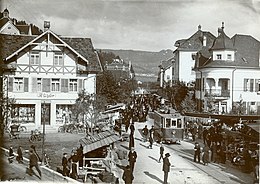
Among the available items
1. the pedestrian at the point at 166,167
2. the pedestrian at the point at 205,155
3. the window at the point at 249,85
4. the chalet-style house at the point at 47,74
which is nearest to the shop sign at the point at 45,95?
the chalet-style house at the point at 47,74

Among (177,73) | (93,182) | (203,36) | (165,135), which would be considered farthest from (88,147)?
(203,36)

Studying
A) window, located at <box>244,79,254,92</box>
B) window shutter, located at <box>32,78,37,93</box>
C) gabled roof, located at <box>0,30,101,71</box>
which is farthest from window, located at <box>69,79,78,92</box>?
window, located at <box>244,79,254,92</box>

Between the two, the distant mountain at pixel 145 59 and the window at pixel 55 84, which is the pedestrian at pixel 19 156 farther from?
the distant mountain at pixel 145 59

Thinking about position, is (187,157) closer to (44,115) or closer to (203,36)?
(203,36)

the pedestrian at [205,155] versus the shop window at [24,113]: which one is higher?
the shop window at [24,113]

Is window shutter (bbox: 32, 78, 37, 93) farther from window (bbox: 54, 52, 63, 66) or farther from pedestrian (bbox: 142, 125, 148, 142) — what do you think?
pedestrian (bbox: 142, 125, 148, 142)

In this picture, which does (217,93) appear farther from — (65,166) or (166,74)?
(65,166)

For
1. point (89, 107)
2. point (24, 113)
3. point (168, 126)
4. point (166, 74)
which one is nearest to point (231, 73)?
point (166, 74)
